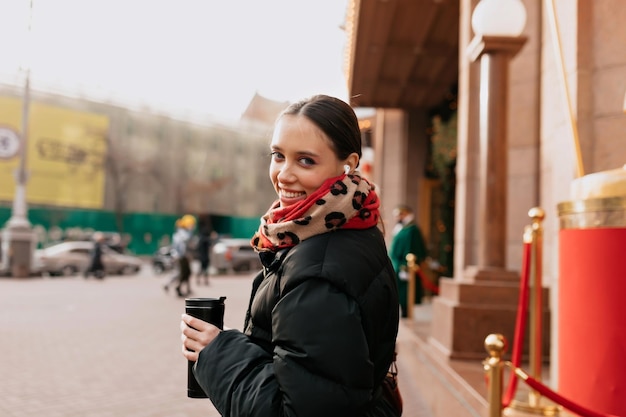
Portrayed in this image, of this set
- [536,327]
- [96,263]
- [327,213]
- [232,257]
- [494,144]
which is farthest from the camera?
[232,257]

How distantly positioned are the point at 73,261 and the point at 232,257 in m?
6.62

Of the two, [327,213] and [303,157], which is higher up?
[303,157]

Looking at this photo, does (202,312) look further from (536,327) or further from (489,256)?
(489,256)

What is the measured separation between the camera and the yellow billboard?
40375mm

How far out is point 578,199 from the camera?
3232 millimetres

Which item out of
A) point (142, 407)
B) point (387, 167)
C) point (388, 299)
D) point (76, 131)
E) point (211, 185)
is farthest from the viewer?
point (211, 185)

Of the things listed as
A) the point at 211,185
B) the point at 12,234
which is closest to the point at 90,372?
the point at 12,234

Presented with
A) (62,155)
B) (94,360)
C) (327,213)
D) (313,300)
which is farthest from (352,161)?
(62,155)

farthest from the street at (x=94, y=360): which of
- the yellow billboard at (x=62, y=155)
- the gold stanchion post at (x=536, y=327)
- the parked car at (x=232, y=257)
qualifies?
the yellow billboard at (x=62, y=155)

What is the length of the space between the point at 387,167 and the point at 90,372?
13248mm

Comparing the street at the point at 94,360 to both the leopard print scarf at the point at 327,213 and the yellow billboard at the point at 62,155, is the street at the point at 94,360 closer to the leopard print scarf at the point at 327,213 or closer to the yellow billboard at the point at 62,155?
the leopard print scarf at the point at 327,213

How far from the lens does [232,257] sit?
2725 centimetres

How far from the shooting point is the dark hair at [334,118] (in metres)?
1.58

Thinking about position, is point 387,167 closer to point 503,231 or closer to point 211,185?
point 503,231
